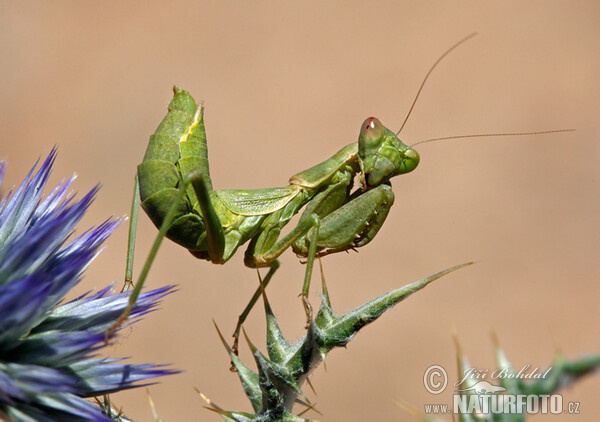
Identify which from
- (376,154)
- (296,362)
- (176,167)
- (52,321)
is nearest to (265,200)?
(176,167)

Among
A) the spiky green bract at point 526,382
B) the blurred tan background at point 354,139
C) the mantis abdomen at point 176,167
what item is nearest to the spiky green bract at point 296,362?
the spiky green bract at point 526,382

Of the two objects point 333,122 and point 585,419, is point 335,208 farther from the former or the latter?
point 333,122

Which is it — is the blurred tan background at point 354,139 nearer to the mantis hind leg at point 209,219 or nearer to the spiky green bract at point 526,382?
the mantis hind leg at point 209,219

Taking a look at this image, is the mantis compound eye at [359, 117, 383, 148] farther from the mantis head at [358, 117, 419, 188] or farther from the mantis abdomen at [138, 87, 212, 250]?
the mantis abdomen at [138, 87, 212, 250]

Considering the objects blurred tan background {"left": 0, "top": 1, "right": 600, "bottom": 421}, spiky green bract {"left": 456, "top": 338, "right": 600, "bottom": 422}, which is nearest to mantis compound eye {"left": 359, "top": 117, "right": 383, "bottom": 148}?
spiky green bract {"left": 456, "top": 338, "right": 600, "bottom": 422}

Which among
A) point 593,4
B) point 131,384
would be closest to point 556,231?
point 593,4

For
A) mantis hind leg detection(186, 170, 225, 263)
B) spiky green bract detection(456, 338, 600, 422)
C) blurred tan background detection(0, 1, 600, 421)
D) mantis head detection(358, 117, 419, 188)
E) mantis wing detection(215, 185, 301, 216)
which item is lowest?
spiky green bract detection(456, 338, 600, 422)

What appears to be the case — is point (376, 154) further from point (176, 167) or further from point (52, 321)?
point (52, 321)
